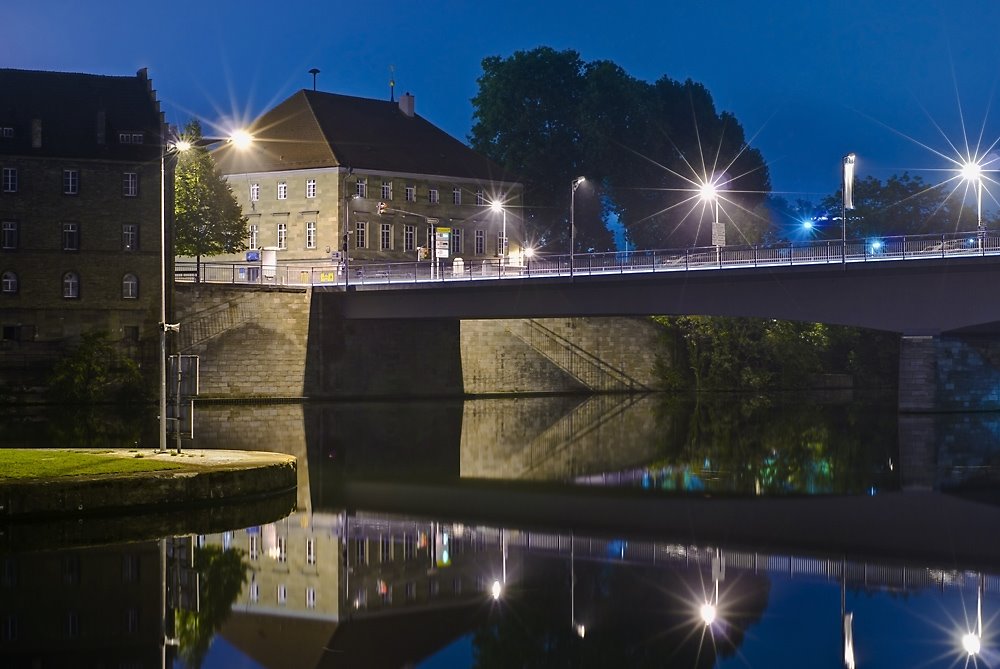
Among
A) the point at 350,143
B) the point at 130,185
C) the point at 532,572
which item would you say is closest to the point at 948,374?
the point at 130,185

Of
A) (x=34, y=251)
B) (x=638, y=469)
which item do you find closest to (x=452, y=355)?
(x=34, y=251)

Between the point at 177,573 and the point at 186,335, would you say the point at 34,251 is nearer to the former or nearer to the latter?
the point at 186,335

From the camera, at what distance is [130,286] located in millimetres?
69250

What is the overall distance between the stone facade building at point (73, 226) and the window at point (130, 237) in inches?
1.9

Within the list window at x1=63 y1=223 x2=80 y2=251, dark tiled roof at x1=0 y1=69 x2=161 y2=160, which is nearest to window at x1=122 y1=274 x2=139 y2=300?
window at x1=63 y1=223 x2=80 y2=251

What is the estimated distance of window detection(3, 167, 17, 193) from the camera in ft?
224

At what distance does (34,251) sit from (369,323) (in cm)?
1742

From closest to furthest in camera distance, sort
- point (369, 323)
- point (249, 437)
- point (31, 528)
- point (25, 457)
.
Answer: point (31, 528) → point (25, 457) → point (249, 437) → point (369, 323)

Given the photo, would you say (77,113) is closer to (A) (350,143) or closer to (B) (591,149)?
(A) (350,143)

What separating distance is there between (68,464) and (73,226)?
43.2m

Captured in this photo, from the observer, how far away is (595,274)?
214 feet

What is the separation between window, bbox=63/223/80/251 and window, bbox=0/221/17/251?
2.28 meters

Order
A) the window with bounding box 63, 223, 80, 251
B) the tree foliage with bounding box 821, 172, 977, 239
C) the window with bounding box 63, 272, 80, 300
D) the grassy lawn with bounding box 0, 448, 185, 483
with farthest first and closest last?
the tree foliage with bounding box 821, 172, 977, 239 < the window with bounding box 63, 223, 80, 251 < the window with bounding box 63, 272, 80, 300 < the grassy lawn with bounding box 0, 448, 185, 483

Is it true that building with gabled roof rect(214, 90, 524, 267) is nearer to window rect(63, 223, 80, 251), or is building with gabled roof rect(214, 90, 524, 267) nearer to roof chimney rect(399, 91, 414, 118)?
roof chimney rect(399, 91, 414, 118)
